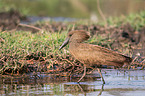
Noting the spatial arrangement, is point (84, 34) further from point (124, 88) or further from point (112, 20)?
point (112, 20)

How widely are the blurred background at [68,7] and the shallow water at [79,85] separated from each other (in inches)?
426

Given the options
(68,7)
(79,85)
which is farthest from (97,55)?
(68,7)

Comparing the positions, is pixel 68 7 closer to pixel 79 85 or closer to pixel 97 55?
pixel 97 55

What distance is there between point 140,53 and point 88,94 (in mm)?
4177

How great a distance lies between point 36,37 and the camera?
954cm

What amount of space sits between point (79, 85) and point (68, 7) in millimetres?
19476

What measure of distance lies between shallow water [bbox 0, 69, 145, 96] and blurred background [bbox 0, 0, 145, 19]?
10.8m

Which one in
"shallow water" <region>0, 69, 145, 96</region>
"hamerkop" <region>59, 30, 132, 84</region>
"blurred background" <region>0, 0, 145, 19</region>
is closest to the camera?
"shallow water" <region>0, 69, 145, 96</region>

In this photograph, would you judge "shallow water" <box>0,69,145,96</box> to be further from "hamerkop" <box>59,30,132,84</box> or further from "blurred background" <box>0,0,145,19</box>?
"blurred background" <box>0,0,145,19</box>

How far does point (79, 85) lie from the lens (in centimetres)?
675

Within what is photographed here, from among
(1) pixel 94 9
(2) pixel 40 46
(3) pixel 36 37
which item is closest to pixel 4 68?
(2) pixel 40 46

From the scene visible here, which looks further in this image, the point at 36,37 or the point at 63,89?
the point at 36,37

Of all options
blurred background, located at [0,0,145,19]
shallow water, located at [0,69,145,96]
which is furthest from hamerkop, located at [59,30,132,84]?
blurred background, located at [0,0,145,19]

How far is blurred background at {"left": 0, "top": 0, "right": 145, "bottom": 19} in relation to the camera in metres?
18.7
